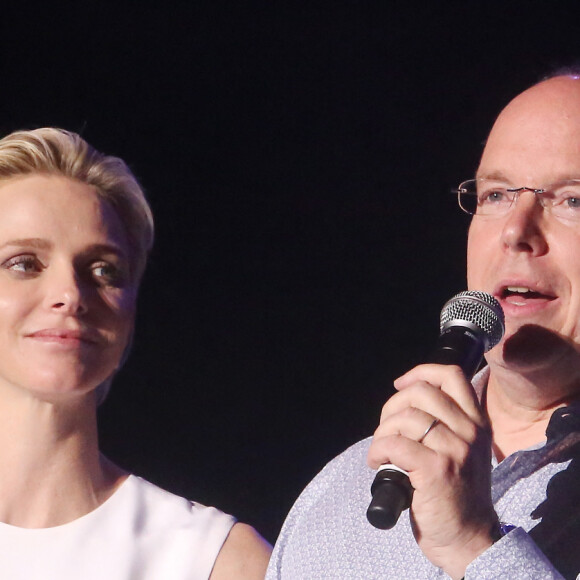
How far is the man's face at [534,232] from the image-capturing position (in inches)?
73.0

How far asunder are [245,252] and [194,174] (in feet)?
1.06

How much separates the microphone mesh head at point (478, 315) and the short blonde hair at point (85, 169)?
1.12 metres

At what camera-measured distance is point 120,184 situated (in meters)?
2.51

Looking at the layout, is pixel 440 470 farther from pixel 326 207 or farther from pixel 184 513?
pixel 326 207

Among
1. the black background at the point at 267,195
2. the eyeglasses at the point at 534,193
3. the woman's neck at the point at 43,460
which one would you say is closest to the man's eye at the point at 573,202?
the eyeglasses at the point at 534,193

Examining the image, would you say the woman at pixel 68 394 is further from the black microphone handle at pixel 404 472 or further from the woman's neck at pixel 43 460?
the black microphone handle at pixel 404 472

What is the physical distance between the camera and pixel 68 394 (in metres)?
2.29

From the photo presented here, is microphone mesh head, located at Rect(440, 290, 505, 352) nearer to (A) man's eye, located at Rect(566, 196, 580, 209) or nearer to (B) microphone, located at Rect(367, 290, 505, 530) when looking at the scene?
(B) microphone, located at Rect(367, 290, 505, 530)

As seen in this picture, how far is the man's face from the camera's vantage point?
185 cm

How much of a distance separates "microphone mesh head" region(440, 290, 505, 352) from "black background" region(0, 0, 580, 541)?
4.18 feet

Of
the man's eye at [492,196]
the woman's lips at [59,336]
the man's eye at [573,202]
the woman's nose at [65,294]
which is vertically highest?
the man's eye at [492,196]

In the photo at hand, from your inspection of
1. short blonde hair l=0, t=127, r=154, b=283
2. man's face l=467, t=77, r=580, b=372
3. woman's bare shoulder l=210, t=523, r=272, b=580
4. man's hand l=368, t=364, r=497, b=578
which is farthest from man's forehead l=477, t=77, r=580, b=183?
woman's bare shoulder l=210, t=523, r=272, b=580

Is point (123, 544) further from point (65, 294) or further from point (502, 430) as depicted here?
point (502, 430)

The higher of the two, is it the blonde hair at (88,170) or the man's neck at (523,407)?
the blonde hair at (88,170)
